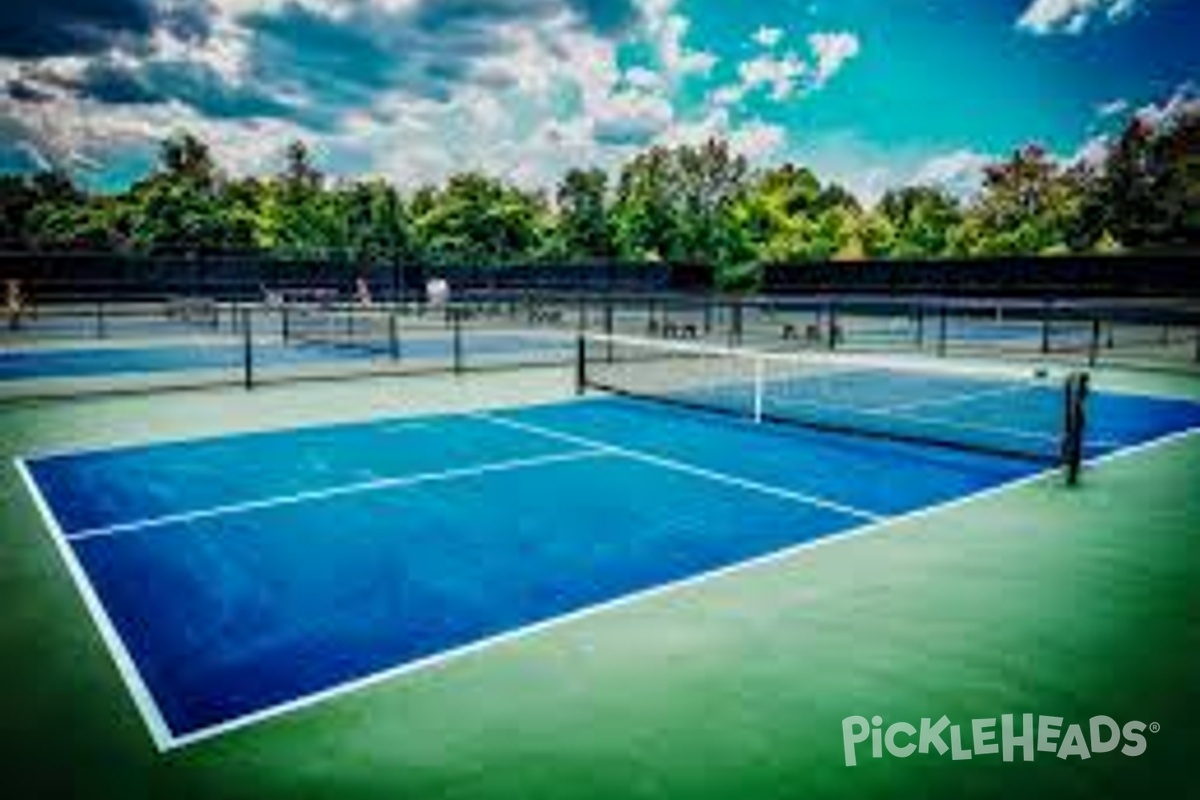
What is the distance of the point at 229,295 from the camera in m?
37.0

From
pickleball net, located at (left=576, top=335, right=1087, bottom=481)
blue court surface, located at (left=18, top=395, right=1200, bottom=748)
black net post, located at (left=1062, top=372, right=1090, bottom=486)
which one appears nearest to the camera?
blue court surface, located at (left=18, top=395, right=1200, bottom=748)

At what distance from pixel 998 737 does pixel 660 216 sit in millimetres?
67638

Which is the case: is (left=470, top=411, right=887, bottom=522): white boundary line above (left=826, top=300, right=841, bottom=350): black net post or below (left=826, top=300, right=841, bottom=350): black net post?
below

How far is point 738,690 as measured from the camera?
4578 millimetres

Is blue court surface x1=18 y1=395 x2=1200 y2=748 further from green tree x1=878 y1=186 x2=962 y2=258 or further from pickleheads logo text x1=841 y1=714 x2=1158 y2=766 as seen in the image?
green tree x1=878 y1=186 x2=962 y2=258

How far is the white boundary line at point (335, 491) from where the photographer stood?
7457 millimetres

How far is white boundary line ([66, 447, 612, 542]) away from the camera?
746cm

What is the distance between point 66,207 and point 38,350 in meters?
51.9

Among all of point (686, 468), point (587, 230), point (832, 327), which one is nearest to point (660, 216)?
point (587, 230)

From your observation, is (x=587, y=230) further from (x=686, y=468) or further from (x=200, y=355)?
(x=686, y=468)

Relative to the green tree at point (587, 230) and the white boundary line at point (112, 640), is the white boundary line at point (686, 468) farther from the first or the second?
the green tree at point (587, 230)

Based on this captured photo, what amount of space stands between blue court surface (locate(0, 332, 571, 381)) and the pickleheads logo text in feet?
55.1

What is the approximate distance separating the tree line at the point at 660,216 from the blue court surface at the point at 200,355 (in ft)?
104

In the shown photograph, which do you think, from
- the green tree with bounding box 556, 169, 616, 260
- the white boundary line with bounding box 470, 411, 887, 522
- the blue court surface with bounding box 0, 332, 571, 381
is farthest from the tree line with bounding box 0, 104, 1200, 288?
the white boundary line with bounding box 470, 411, 887, 522
